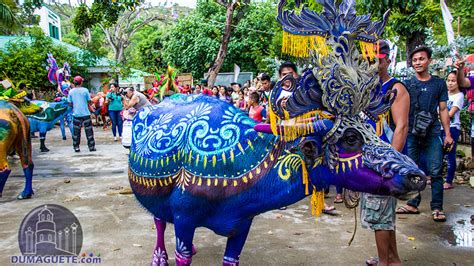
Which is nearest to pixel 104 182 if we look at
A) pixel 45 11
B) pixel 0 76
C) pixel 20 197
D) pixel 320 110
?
pixel 20 197

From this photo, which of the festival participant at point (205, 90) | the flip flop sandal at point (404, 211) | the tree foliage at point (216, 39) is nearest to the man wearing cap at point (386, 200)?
the flip flop sandal at point (404, 211)

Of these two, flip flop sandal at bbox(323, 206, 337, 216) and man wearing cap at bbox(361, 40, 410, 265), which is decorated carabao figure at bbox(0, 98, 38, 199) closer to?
flip flop sandal at bbox(323, 206, 337, 216)

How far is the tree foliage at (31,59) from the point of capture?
58.3ft

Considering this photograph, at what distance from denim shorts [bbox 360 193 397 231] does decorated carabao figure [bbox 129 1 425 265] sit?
0.84 metres

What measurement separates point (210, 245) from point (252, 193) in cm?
189

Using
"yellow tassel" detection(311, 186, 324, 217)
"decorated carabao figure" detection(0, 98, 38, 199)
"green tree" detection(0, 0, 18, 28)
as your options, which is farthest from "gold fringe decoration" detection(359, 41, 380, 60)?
"green tree" detection(0, 0, 18, 28)

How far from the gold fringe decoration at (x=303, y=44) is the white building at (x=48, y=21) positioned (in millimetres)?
31946

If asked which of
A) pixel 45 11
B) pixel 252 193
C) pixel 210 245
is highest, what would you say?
pixel 45 11

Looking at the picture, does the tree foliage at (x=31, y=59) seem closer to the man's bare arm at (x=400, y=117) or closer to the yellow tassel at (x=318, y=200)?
the man's bare arm at (x=400, y=117)

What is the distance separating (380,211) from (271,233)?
163 centimetres

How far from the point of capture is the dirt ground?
3859 mm

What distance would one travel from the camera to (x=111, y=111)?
12766 millimetres

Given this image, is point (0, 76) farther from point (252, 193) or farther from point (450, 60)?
point (252, 193)

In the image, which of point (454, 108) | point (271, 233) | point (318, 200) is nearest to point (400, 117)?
point (318, 200)
